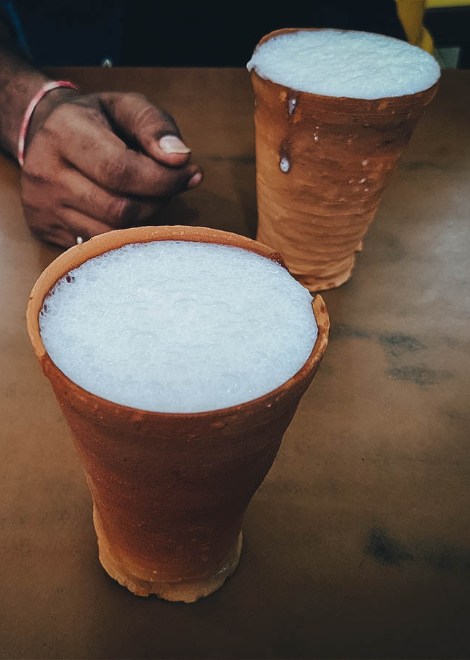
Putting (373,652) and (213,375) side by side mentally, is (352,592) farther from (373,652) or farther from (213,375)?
(213,375)

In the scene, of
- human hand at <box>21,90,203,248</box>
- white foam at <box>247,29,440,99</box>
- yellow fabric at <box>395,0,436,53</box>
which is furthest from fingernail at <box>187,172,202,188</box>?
yellow fabric at <box>395,0,436,53</box>

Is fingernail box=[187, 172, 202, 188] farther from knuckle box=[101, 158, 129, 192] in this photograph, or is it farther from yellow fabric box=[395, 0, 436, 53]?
yellow fabric box=[395, 0, 436, 53]

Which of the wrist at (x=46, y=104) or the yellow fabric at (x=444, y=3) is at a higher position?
the wrist at (x=46, y=104)

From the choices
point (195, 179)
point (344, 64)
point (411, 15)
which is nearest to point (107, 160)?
point (195, 179)

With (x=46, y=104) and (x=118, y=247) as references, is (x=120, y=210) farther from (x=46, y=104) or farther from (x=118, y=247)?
(x=118, y=247)

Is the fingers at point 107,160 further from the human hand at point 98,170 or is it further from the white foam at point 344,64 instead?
the white foam at point 344,64

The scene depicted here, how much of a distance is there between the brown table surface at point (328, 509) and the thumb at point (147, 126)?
0.70 ft

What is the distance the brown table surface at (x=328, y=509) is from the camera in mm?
670

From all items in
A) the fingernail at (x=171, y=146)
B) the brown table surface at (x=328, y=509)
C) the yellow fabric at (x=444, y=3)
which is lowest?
the brown table surface at (x=328, y=509)

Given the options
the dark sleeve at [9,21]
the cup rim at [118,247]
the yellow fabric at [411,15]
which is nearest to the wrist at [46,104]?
the dark sleeve at [9,21]

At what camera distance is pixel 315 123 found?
2.98 ft

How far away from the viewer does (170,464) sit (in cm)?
50

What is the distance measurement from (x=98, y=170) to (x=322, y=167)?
1.36 ft

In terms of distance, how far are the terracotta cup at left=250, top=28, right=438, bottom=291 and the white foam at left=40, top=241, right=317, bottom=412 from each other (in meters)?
0.36
